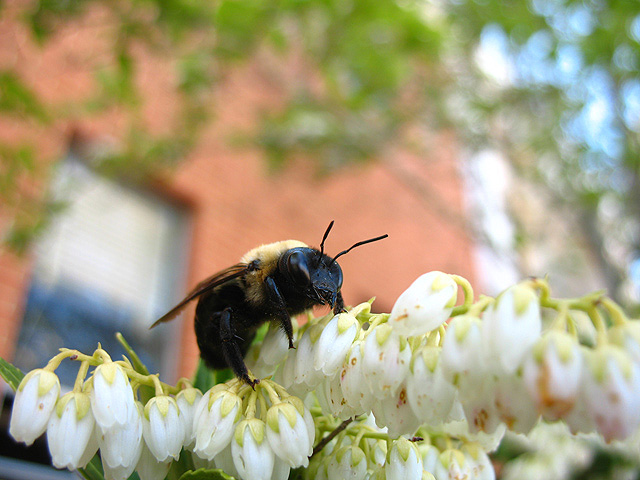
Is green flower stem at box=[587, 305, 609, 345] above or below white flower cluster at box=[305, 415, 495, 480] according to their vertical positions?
above

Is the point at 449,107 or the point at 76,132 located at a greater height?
the point at 449,107

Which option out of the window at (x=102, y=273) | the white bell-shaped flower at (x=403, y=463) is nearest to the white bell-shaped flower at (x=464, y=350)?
the white bell-shaped flower at (x=403, y=463)

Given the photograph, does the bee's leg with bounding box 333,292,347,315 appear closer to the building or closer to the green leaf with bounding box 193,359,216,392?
the green leaf with bounding box 193,359,216,392

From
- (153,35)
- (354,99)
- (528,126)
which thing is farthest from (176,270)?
(528,126)

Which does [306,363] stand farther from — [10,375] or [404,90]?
[404,90]

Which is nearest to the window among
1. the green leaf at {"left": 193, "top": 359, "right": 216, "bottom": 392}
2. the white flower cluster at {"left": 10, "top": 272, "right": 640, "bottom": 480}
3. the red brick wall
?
the red brick wall

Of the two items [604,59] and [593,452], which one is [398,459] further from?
[604,59]
